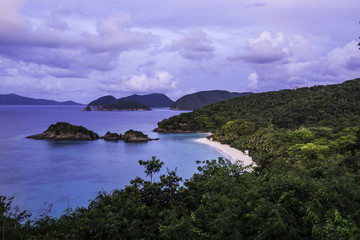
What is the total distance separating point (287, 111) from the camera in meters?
69.1

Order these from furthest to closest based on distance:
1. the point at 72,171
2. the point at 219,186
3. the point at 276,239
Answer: the point at 72,171 < the point at 219,186 < the point at 276,239

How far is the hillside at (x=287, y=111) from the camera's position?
61.9m

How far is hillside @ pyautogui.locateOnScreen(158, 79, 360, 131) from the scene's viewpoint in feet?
203

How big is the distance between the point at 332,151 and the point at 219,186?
17501 mm

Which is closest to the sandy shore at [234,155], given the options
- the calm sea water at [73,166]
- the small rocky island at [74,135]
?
the calm sea water at [73,166]

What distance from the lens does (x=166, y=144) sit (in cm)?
5128

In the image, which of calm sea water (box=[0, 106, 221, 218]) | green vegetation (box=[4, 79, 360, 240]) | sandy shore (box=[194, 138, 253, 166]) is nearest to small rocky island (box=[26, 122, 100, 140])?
calm sea water (box=[0, 106, 221, 218])

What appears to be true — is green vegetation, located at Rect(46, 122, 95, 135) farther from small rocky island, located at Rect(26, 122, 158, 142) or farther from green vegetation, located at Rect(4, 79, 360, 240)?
green vegetation, located at Rect(4, 79, 360, 240)

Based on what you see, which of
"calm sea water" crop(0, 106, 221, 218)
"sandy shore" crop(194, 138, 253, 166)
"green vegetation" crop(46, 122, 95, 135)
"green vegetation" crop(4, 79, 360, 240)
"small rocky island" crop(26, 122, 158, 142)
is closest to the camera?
"green vegetation" crop(4, 79, 360, 240)

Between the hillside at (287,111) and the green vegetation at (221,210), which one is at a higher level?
the hillside at (287,111)

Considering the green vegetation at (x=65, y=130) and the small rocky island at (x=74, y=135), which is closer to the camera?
the small rocky island at (x=74, y=135)

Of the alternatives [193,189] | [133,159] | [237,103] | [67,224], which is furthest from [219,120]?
[67,224]

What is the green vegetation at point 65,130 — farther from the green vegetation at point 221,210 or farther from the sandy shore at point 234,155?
the green vegetation at point 221,210

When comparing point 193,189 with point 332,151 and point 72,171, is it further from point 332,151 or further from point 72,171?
point 72,171
